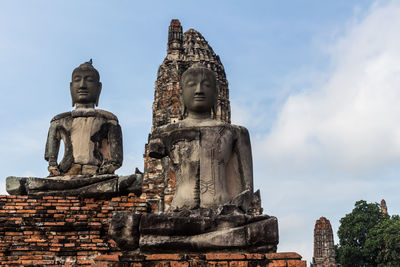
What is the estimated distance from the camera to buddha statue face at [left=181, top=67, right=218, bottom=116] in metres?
6.11

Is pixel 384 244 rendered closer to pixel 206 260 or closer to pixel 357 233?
pixel 357 233

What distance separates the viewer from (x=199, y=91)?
6078mm

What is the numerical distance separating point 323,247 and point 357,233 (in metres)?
3.69

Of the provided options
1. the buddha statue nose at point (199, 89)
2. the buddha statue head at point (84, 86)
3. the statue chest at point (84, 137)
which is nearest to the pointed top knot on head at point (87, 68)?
the buddha statue head at point (84, 86)

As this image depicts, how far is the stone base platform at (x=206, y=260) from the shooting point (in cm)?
464

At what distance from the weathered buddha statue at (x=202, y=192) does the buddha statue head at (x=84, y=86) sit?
3.42 meters

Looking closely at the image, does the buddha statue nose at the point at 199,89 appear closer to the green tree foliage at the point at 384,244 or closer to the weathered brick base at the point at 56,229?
the weathered brick base at the point at 56,229

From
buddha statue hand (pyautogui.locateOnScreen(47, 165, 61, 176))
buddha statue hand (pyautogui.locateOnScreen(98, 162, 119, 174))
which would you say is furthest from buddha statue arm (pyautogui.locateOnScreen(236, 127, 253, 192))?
buddha statue hand (pyautogui.locateOnScreen(47, 165, 61, 176))

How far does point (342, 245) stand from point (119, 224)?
3017cm

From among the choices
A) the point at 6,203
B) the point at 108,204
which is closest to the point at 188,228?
the point at 108,204

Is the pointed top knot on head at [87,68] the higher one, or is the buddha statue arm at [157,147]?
the pointed top knot on head at [87,68]

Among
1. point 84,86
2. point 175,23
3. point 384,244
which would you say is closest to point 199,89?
point 84,86

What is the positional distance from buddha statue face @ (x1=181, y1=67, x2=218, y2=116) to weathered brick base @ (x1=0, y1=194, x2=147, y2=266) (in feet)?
8.86

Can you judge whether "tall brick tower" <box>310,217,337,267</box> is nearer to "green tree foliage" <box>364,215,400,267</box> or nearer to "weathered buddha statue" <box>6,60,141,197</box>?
"green tree foliage" <box>364,215,400,267</box>
